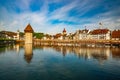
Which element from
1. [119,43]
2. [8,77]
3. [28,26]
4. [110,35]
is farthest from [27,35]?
[8,77]

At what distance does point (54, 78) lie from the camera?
14195 mm

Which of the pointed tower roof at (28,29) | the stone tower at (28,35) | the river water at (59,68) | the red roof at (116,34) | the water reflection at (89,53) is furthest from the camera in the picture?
the red roof at (116,34)

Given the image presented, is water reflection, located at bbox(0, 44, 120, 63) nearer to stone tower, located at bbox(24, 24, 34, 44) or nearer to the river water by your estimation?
the river water

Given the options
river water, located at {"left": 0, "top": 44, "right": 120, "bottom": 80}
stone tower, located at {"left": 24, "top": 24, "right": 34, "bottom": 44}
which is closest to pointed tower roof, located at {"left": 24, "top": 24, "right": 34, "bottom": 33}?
stone tower, located at {"left": 24, "top": 24, "right": 34, "bottom": 44}

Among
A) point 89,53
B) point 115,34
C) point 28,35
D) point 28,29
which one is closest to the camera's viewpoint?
point 89,53

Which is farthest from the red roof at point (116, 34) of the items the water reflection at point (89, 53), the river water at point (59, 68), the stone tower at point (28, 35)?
the river water at point (59, 68)

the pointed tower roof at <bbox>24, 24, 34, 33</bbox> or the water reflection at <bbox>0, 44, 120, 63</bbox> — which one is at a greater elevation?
the pointed tower roof at <bbox>24, 24, 34, 33</bbox>

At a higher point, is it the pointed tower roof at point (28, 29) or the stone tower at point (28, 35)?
the pointed tower roof at point (28, 29)

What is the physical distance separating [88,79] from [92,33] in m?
87.1

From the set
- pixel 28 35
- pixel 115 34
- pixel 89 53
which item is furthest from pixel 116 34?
pixel 89 53

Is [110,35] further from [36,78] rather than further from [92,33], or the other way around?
[36,78]

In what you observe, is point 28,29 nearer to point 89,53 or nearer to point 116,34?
point 116,34

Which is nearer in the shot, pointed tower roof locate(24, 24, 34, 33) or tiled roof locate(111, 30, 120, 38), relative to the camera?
pointed tower roof locate(24, 24, 34, 33)

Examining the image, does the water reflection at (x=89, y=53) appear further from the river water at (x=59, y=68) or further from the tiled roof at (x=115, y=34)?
the tiled roof at (x=115, y=34)
